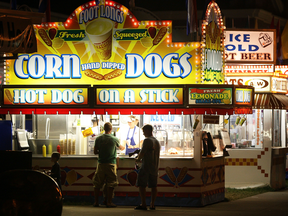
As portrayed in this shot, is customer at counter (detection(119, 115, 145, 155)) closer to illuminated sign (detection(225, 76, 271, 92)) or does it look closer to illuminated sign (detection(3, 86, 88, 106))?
illuminated sign (detection(3, 86, 88, 106))

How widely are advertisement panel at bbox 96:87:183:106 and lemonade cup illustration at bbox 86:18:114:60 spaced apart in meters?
0.98

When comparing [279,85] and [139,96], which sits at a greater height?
[279,85]

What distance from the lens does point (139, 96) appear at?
1002 centimetres

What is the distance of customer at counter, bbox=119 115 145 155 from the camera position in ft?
34.1

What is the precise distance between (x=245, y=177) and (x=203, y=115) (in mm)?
4426

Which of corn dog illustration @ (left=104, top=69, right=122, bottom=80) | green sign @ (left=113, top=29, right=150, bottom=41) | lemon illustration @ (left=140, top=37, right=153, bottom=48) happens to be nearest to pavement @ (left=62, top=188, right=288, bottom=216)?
corn dog illustration @ (left=104, top=69, right=122, bottom=80)

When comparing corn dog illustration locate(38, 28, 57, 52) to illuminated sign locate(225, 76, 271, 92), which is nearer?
corn dog illustration locate(38, 28, 57, 52)

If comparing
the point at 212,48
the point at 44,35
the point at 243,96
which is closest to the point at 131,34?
the point at 212,48

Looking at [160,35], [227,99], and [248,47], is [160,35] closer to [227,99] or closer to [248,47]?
[227,99]

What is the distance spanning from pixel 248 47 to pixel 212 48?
3783 mm

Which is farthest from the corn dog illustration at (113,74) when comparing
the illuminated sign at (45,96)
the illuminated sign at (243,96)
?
the illuminated sign at (243,96)

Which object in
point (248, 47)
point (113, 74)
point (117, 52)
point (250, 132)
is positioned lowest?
point (250, 132)

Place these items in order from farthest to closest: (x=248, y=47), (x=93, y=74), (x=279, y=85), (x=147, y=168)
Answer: (x=279, y=85), (x=248, y=47), (x=93, y=74), (x=147, y=168)

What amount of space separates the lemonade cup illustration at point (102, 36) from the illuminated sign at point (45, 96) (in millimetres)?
1059
